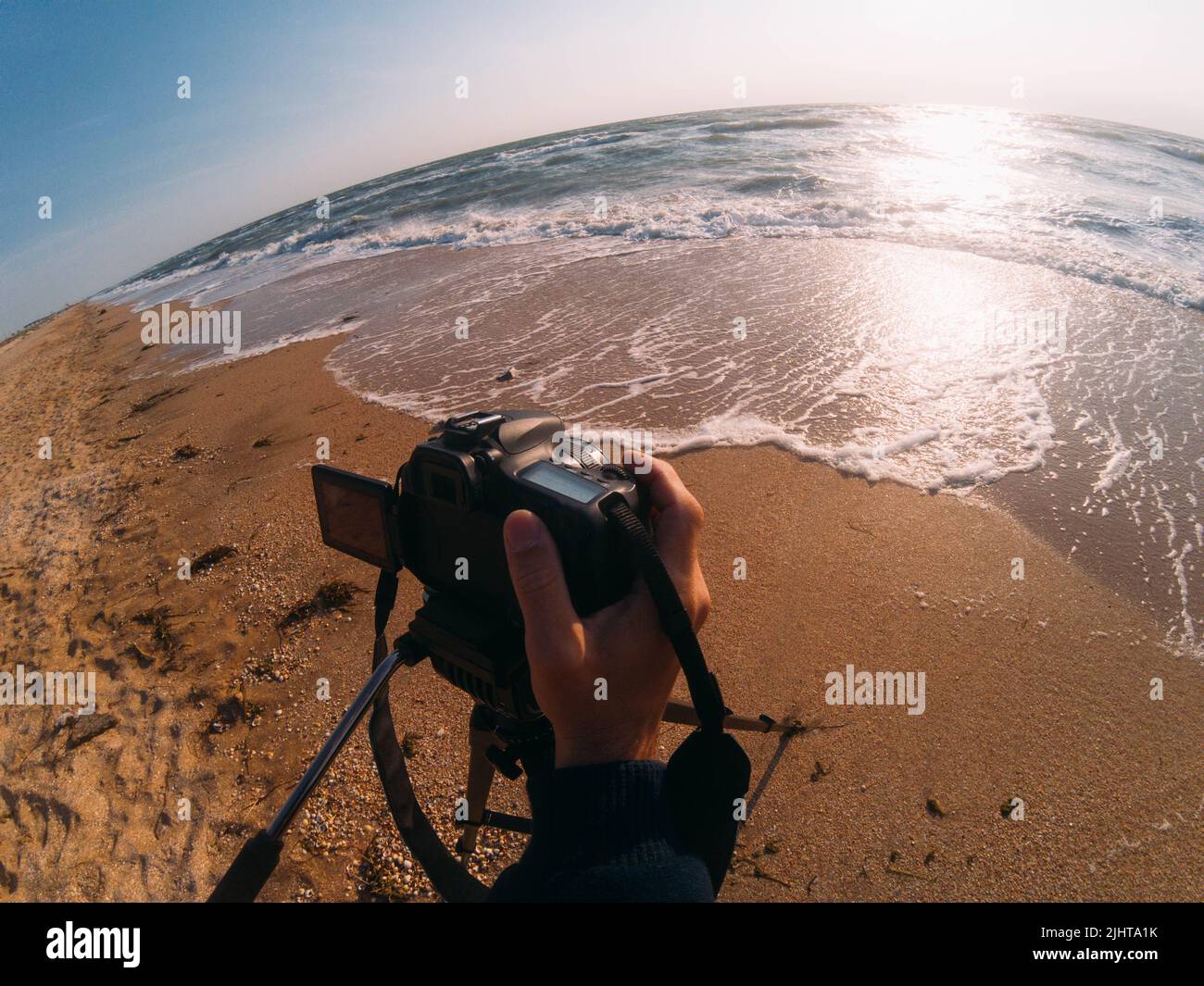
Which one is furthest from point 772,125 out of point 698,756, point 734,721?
point 698,756

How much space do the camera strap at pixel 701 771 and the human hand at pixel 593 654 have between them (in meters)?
0.09

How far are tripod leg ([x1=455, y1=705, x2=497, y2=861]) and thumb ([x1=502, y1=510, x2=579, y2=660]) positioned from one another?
28.4 inches

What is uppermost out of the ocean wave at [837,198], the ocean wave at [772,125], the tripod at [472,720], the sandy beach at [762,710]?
the ocean wave at [772,125]

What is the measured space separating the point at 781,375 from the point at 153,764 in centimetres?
463

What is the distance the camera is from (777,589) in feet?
9.62

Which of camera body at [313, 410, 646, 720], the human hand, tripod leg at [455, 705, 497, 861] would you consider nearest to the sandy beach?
tripod leg at [455, 705, 497, 861]

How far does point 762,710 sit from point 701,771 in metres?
1.66

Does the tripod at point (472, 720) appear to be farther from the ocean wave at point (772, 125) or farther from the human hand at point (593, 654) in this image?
the ocean wave at point (772, 125)

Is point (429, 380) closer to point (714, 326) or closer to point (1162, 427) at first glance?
point (714, 326)

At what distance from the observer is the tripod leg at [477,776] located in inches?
61.3

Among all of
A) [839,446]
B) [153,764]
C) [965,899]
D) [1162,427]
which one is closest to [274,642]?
[153,764]

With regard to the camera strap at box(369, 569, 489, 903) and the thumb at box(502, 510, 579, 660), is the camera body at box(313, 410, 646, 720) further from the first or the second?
the camera strap at box(369, 569, 489, 903)

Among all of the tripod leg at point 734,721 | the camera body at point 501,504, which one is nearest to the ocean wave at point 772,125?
the tripod leg at point 734,721

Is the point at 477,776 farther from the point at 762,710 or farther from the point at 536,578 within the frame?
the point at 762,710
